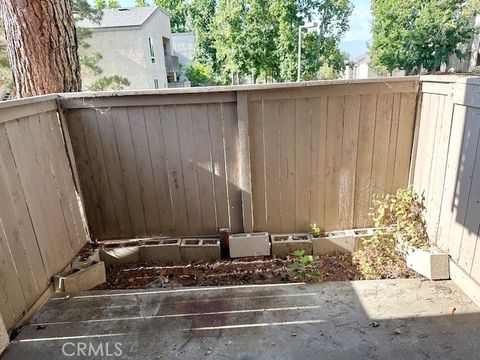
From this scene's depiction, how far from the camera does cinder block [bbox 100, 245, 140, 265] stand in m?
2.71

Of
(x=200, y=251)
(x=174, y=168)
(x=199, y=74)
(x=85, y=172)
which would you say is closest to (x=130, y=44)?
(x=199, y=74)

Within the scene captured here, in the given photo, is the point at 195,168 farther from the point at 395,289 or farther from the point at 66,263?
the point at 395,289

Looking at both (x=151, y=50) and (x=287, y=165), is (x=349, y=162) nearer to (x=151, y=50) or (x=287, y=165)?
(x=287, y=165)

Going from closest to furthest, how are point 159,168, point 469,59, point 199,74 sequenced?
point 159,168 < point 469,59 < point 199,74

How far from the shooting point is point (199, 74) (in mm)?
27531

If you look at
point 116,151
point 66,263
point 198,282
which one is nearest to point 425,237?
point 198,282

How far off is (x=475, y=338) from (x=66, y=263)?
2.70 metres

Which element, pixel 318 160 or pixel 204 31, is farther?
pixel 204 31

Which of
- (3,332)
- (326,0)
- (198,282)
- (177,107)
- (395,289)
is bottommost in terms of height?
(198,282)

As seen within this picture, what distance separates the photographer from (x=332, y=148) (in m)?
2.56

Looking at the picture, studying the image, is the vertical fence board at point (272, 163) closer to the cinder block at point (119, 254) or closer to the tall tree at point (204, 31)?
the cinder block at point (119, 254)

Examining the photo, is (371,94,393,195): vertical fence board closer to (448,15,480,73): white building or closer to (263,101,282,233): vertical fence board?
(263,101,282,233): vertical fence board

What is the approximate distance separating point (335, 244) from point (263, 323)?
1.21 m

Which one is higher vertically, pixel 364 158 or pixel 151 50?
pixel 151 50
